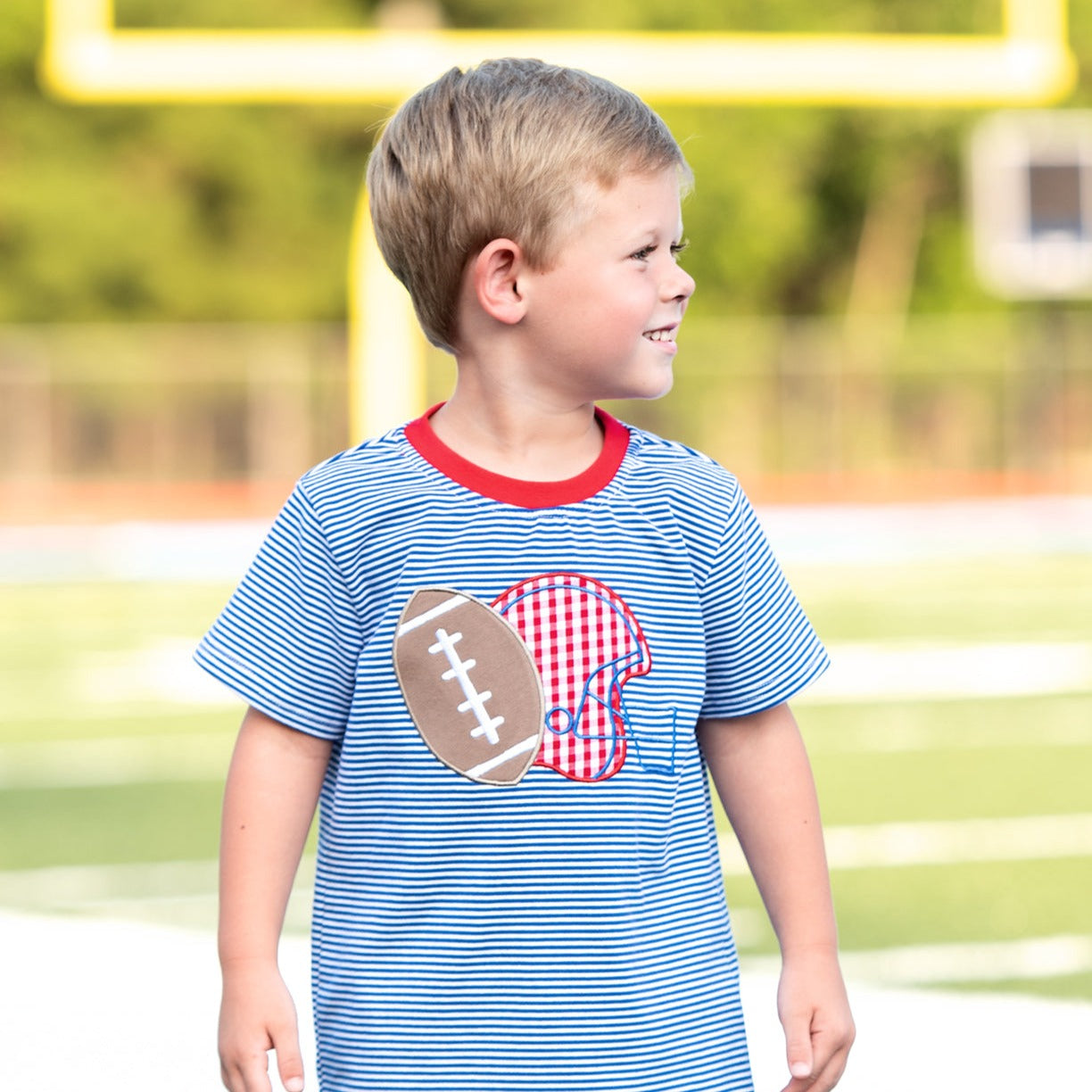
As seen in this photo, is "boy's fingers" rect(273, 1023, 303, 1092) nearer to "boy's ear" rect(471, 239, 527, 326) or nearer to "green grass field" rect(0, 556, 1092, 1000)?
"boy's ear" rect(471, 239, 527, 326)

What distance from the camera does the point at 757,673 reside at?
1.84 meters

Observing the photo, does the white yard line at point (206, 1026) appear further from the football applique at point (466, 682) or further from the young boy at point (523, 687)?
the football applique at point (466, 682)

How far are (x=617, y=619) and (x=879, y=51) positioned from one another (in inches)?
506

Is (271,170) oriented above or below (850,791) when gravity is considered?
below

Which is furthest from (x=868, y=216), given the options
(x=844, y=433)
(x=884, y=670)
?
(x=884, y=670)

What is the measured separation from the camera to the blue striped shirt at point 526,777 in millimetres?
1699

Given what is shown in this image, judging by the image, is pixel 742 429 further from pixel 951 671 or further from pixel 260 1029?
pixel 260 1029

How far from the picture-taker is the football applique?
172cm

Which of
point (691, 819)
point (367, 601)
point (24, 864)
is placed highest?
point (367, 601)

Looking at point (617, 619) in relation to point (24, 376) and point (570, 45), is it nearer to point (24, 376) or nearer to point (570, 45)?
point (570, 45)

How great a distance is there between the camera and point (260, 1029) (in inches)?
69.0

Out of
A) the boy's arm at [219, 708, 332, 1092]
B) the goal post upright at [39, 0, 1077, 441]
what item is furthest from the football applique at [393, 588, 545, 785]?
the goal post upright at [39, 0, 1077, 441]

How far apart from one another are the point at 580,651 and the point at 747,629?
18 centimetres

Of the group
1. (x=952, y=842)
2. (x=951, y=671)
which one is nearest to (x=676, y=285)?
(x=952, y=842)
